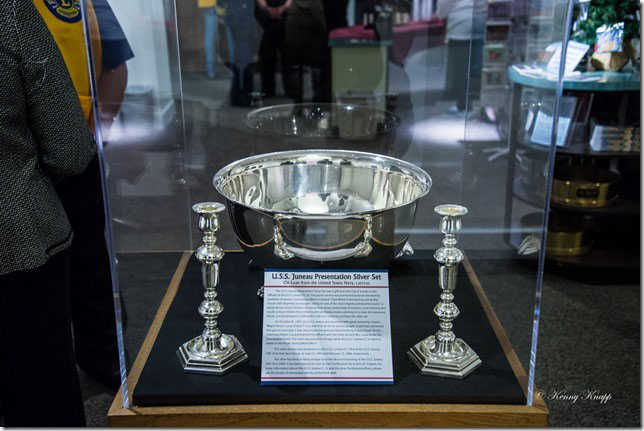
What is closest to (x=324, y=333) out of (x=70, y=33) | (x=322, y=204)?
(x=322, y=204)

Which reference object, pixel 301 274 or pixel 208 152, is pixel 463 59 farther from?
pixel 301 274

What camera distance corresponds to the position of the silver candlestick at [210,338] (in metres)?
0.92

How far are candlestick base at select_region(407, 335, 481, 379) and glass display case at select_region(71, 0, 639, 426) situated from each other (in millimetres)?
14

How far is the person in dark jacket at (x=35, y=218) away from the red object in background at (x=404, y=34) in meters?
1.04

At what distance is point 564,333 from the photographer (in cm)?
190

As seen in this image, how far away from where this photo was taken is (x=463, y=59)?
1836mm

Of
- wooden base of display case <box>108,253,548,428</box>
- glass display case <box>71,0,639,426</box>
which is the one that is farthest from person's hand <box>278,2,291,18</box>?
wooden base of display case <box>108,253,548,428</box>

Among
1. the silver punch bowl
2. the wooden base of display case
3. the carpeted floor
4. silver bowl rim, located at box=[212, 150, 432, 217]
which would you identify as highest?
silver bowl rim, located at box=[212, 150, 432, 217]

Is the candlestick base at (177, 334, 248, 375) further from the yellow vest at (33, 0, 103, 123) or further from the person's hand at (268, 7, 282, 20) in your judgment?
the person's hand at (268, 7, 282, 20)

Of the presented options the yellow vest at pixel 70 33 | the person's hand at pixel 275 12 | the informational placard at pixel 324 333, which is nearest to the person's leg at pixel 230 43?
the person's hand at pixel 275 12

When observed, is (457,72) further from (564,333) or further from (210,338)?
(210,338)

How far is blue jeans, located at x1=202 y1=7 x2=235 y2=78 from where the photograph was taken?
1561 mm

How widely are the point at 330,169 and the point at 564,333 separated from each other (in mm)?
1123

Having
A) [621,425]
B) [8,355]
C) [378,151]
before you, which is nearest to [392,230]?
[378,151]
